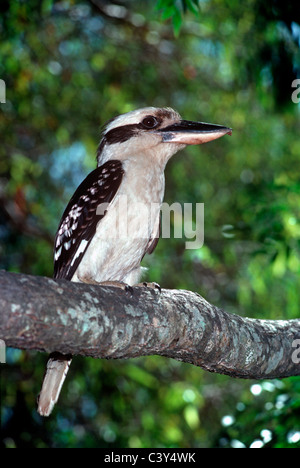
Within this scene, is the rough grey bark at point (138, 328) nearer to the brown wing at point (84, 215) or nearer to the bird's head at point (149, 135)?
the brown wing at point (84, 215)

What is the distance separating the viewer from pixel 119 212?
2.25 metres

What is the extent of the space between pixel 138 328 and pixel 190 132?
1.12 metres

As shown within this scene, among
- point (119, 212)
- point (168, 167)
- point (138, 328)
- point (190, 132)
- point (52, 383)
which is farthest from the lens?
point (168, 167)

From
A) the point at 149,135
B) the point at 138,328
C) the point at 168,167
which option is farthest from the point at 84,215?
the point at 168,167

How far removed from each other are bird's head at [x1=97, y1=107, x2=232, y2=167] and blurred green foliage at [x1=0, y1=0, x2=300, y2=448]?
89cm

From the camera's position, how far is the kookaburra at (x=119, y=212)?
7.40 ft

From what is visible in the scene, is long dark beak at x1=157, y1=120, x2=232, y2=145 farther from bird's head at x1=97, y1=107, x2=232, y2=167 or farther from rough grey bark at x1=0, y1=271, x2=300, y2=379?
rough grey bark at x1=0, y1=271, x2=300, y2=379

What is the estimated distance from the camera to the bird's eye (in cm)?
261

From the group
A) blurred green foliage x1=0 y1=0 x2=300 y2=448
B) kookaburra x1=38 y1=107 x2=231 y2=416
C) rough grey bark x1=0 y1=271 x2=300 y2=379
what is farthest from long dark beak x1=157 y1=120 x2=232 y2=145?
blurred green foliage x1=0 y1=0 x2=300 y2=448

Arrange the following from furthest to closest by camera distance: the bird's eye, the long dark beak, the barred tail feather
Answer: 1. the bird's eye
2. the long dark beak
3. the barred tail feather

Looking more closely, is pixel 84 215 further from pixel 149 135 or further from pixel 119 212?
pixel 149 135

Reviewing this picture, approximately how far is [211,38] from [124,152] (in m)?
2.41

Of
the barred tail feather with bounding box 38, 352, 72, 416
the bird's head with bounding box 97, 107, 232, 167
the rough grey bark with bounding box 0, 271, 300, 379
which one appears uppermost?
the bird's head with bounding box 97, 107, 232, 167

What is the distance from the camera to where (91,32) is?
453cm
